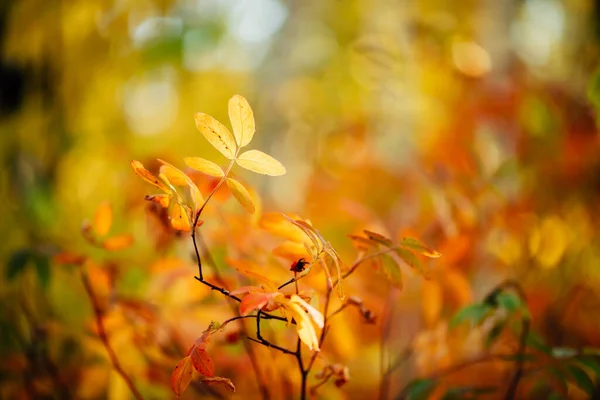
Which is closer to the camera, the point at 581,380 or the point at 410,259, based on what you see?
the point at 410,259

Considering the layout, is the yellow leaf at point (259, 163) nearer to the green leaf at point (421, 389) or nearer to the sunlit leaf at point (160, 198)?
the sunlit leaf at point (160, 198)

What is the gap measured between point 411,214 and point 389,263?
108 centimetres

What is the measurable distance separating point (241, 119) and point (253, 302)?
0.20 meters

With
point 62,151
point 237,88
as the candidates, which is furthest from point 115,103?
point 237,88

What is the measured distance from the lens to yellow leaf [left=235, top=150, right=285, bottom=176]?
51 cm

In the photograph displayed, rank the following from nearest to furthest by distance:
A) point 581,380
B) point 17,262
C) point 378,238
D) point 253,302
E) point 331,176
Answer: point 253,302 < point 378,238 < point 581,380 < point 17,262 < point 331,176

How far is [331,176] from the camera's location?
245 centimetres

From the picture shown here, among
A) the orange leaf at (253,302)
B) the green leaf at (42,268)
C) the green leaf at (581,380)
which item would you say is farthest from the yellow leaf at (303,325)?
the green leaf at (42,268)

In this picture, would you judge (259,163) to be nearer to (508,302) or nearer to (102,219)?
(102,219)

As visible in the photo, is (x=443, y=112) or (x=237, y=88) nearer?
(x=443, y=112)

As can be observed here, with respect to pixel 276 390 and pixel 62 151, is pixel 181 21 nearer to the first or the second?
pixel 62 151

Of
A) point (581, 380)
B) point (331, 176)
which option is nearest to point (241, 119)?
point (581, 380)

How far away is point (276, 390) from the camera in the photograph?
1.18m

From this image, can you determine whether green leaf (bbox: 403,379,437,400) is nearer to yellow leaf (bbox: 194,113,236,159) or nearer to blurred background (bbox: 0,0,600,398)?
blurred background (bbox: 0,0,600,398)
